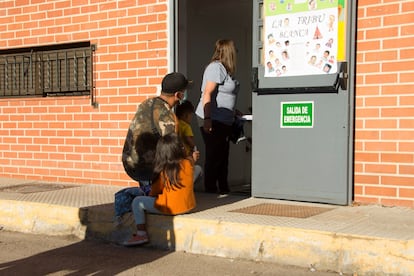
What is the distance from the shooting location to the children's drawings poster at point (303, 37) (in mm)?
5781

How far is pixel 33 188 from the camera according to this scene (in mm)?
7430

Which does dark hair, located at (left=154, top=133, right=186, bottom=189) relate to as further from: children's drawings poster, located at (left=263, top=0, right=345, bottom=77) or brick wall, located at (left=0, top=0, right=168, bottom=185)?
brick wall, located at (left=0, top=0, right=168, bottom=185)

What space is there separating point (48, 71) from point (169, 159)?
12.5ft

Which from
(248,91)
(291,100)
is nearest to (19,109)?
(248,91)

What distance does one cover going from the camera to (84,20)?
304 inches

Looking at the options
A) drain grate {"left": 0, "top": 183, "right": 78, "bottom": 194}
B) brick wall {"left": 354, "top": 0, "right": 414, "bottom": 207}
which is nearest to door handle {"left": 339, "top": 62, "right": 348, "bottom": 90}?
brick wall {"left": 354, "top": 0, "right": 414, "bottom": 207}

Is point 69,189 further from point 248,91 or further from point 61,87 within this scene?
point 248,91

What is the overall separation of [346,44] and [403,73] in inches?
25.0

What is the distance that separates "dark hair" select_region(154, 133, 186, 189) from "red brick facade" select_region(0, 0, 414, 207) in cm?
189

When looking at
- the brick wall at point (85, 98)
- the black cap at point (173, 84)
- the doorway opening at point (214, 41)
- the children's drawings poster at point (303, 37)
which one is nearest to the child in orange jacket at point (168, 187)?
the black cap at point (173, 84)

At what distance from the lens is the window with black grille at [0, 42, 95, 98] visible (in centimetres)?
787

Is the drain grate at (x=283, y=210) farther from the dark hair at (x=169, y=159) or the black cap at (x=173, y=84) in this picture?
the black cap at (x=173, y=84)

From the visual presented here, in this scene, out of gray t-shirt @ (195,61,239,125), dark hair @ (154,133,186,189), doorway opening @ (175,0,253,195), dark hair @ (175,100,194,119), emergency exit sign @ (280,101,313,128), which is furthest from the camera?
→ doorway opening @ (175,0,253,195)

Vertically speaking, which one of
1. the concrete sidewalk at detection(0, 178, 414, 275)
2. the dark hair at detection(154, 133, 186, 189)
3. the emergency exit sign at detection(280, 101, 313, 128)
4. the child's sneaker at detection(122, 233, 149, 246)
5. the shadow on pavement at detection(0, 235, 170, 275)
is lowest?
the shadow on pavement at detection(0, 235, 170, 275)
